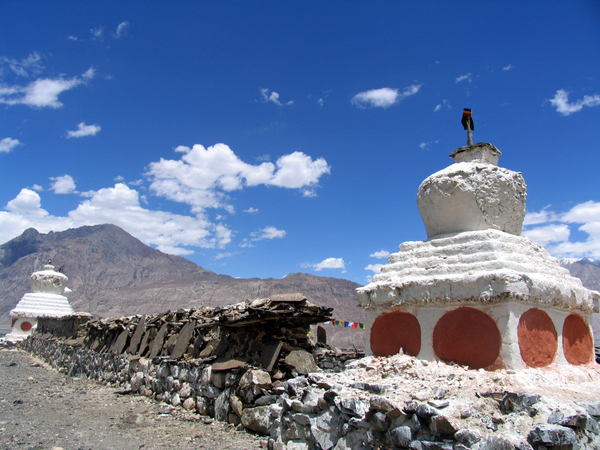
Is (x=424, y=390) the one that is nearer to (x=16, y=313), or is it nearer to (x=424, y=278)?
(x=424, y=278)

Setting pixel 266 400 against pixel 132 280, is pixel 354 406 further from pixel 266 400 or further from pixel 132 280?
pixel 132 280

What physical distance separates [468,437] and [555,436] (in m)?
0.59

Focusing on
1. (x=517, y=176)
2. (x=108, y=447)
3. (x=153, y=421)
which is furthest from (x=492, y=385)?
(x=153, y=421)

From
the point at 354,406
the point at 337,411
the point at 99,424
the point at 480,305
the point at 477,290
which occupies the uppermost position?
the point at 477,290

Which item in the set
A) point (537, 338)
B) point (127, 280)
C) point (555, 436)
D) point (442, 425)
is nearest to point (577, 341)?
point (537, 338)

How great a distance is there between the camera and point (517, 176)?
5.74 meters

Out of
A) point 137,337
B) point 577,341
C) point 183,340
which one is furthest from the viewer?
point 137,337

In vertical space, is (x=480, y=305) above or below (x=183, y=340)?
above

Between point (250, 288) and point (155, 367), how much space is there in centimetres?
4318

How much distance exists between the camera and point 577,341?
16.4 feet

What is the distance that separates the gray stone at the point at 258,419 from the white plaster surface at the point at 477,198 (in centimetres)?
352

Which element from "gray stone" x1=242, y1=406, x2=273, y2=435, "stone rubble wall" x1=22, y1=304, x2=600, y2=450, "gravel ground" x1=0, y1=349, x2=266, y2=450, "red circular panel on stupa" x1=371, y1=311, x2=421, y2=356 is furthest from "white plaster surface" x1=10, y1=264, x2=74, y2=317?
"red circular panel on stupa" x1=371, y1=311, x2=421, y2=356

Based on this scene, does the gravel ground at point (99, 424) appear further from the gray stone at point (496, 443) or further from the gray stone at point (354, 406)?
the gray stone at point (496, 443)

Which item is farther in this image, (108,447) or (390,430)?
(108,447)
